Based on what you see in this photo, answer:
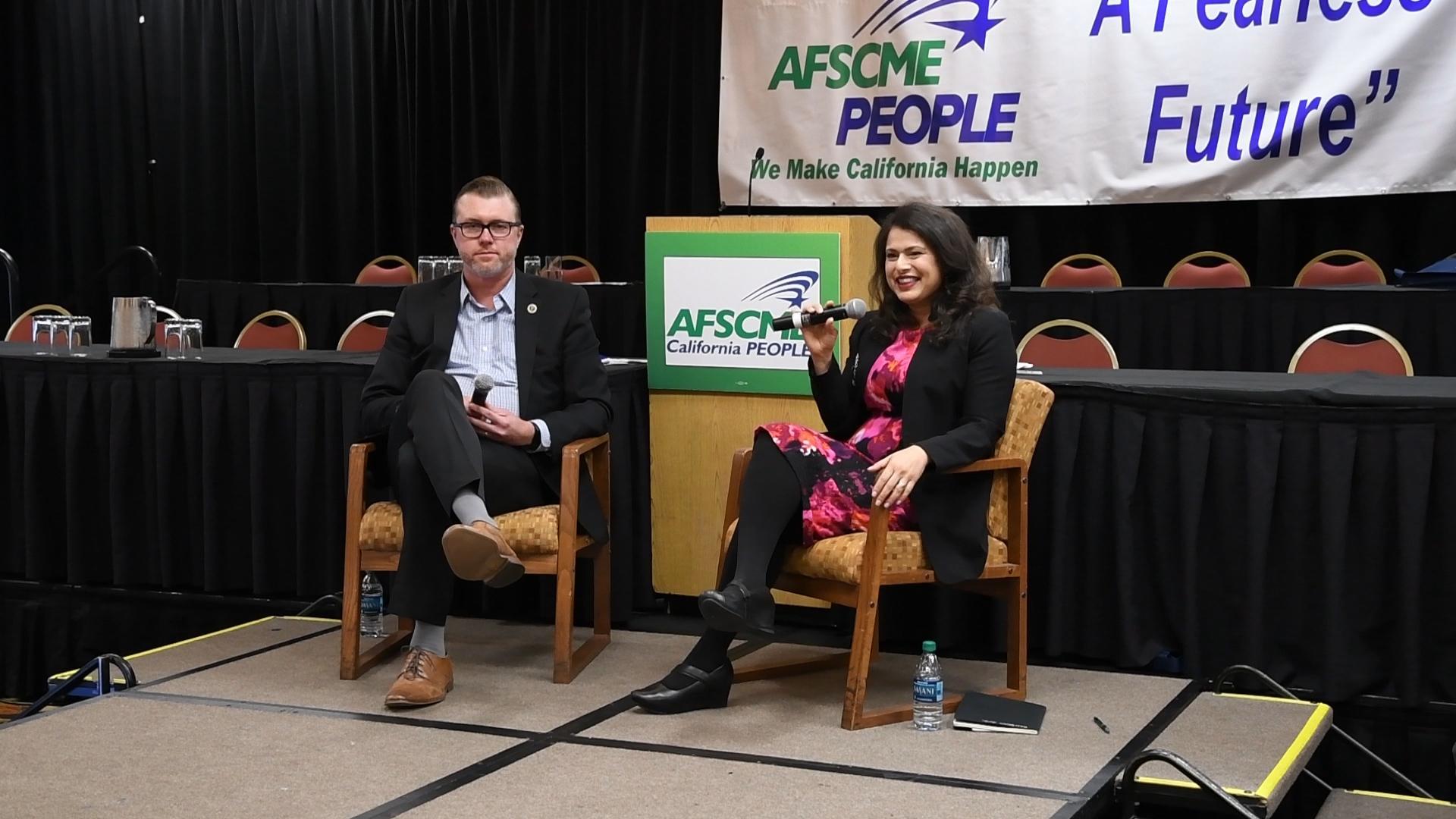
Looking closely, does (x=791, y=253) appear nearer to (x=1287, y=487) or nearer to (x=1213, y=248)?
(x=1287, y=487)

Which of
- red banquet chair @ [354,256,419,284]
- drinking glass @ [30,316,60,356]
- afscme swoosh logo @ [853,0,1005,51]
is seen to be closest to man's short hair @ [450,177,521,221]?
drinking glass @ [30,316,60,356]

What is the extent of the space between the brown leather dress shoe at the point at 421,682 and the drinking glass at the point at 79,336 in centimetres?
201

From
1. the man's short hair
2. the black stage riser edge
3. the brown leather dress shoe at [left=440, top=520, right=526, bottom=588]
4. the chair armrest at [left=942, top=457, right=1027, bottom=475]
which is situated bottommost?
the black stage riser edge

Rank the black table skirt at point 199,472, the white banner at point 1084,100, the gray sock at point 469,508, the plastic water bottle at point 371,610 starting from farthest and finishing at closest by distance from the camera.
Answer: the white banner at point 1084,100 → the black table skirt at point 199,472 → the plastic water bottle at point 371,610 → the gray sock at point 469,508

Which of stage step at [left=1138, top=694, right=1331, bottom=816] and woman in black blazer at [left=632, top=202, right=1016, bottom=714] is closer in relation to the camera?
stage step at [left=1138, top=694, right=1331, bottom=816]

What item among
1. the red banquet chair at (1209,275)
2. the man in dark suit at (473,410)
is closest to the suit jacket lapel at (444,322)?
the man in dark suit at (473,410)

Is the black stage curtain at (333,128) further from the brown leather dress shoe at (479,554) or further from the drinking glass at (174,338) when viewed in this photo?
the brown leather dress shoe at (479,554)

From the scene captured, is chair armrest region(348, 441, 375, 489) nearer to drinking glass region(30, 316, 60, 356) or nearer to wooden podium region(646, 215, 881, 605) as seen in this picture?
wooden podium region(646, 215, 881, 605)

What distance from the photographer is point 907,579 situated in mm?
2996

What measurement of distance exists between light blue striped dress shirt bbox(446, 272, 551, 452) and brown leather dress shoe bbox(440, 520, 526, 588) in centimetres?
51

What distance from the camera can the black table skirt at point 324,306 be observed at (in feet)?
20.6

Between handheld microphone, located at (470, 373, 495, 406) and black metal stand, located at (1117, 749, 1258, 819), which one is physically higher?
handheld microphone, located at (470, 373, 495, 406)

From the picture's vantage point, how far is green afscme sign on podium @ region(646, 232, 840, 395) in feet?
12.3

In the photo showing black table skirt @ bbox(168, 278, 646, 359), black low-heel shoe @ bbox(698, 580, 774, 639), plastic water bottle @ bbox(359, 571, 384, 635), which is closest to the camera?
black low-heel shoe @ bbox(698, 580, 774, 639)
